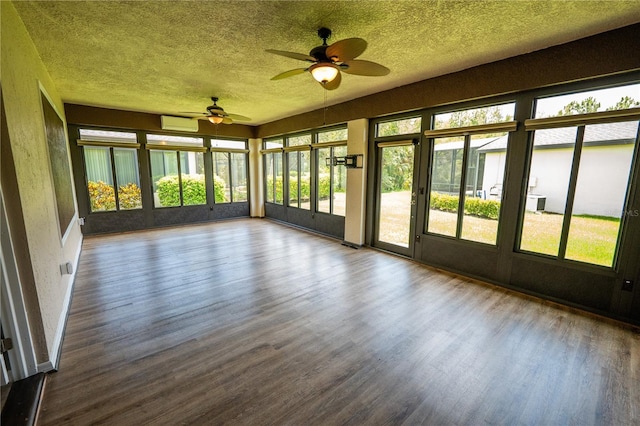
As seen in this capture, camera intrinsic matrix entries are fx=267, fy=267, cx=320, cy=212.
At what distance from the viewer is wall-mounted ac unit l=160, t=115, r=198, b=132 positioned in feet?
21.5

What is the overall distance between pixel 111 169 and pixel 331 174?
5109mm

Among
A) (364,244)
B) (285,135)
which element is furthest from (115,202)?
(364,244)

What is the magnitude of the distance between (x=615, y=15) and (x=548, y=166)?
146 cm

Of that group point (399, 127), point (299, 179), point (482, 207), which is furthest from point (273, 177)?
point (482, 207)

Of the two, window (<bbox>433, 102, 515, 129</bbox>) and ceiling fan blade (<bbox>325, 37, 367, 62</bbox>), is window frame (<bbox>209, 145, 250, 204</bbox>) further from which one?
ceiling fan blade (<bbox>325, 37, 367, 62</bbox>)

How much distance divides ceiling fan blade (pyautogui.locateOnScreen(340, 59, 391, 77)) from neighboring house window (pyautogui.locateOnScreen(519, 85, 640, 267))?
2001mm

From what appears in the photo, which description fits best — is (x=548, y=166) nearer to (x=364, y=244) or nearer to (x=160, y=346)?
(x=364, y=244)

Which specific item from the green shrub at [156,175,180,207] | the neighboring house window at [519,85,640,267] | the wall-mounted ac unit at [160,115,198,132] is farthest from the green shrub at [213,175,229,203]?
the neighboring house window at [519,85,640,267]

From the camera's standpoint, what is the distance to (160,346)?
233cm

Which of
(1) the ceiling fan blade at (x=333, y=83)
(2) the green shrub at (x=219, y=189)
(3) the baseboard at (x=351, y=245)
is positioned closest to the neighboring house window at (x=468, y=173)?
(3) the baseboard at (x=351, y=245)

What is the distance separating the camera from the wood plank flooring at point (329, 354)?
1.72m

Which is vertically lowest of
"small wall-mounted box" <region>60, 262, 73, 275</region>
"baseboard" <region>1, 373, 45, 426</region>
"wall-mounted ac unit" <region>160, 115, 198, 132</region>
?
"baseboard" <region>1, 373, 45, 426</region>

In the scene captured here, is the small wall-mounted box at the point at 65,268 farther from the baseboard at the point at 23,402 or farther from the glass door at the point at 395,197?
the glass door at the point at 395,197

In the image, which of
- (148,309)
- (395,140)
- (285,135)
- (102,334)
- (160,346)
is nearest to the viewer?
(160,346)
